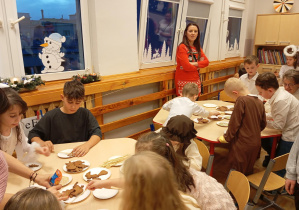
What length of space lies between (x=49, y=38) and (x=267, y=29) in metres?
4.99

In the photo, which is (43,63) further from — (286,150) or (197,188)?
(286,150)

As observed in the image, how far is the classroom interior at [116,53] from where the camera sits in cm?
258

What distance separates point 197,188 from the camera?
1364 mm

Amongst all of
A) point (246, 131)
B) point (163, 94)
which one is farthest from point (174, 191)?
point (163, 94)

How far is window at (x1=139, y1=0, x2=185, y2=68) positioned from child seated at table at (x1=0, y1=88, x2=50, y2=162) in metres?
2.42

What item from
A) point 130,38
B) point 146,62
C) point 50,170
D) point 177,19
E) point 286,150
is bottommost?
point 286,150

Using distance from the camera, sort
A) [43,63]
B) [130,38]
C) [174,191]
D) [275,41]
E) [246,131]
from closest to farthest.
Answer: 1. [174,191]
2. [246,131]
3. [43,63]
4. [130,38]
5. [275,41]

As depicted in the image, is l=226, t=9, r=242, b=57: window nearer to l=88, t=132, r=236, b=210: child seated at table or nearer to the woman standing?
the woman standing

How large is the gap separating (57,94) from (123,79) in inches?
36.4

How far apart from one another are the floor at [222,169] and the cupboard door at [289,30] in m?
3.00

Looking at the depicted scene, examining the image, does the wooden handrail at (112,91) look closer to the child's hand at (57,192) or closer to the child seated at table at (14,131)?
the child seated at table at (14,131)

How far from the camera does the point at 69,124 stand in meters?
2.23

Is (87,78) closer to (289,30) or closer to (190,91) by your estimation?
(190,91)

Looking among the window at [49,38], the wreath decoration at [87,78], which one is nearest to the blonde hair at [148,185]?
the wreath decoration at [87,78]
